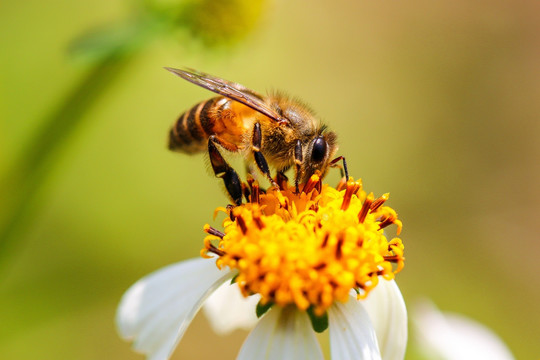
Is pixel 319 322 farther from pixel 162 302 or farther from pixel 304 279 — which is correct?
pixel 162 302

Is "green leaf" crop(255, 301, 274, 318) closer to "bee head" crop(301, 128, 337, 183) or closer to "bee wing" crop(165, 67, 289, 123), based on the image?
"bee head" crop(301, 128, 337, 183)

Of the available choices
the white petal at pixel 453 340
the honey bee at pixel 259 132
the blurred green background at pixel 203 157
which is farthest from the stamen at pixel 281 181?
the blurred green background at pixel 203 157

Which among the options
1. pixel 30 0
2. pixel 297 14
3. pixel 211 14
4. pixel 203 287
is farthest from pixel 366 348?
pixel 297 14

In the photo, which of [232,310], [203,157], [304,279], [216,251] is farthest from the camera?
[203,157]

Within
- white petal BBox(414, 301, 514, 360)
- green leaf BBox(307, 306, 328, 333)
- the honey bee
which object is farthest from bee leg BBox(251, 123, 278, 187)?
white petal BBox(414, 301, 514, 360)

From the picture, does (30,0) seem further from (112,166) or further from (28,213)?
(28,213)

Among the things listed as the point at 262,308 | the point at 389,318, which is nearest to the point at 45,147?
the point at 262,308
